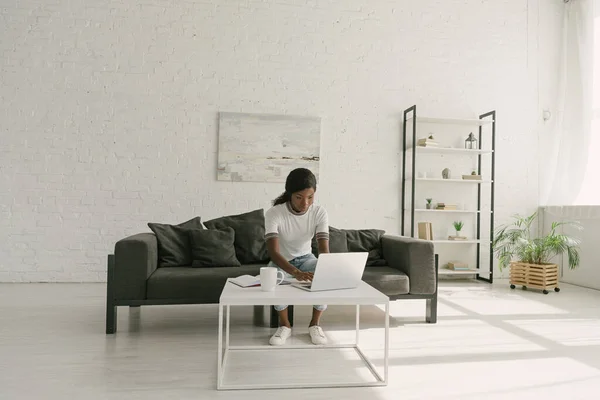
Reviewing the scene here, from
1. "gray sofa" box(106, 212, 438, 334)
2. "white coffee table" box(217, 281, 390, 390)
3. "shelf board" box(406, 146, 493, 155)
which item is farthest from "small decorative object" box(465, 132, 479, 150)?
"white coffee table" box(217, 281, 390, 390)

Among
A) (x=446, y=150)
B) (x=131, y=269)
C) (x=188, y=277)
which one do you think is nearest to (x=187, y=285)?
(x=188, y=277)

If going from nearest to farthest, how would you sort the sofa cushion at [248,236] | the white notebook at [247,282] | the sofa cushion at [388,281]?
the white notebook at [247,282], the sofa cushion at [388,281], the sofa cushion at [248,236]

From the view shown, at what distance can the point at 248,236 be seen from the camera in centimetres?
378

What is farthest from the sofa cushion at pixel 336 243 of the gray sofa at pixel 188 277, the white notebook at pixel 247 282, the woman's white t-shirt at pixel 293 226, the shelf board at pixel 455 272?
the shelf board at pixel 455 272

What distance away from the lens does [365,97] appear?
5.41m

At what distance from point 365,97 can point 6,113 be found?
12.5ft

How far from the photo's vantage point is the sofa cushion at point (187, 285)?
3029mm

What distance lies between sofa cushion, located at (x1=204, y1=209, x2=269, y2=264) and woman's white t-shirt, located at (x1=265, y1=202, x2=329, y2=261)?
0.76 meters

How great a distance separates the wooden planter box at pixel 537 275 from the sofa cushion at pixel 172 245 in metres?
3.44

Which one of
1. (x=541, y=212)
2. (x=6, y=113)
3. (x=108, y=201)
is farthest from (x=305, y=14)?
(x=541, y=212)

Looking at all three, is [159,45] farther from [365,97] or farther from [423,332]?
[423,332]

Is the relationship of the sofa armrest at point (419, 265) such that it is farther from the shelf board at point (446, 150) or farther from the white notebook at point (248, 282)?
the shelf board at point (446, 150)

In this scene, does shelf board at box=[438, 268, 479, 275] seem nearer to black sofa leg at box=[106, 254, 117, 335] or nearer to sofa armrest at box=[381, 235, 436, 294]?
sofa armrest at box=[381, 235, 436, 294]

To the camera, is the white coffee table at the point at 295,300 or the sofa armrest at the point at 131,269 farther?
the sofa armrest at the point at 131,269
